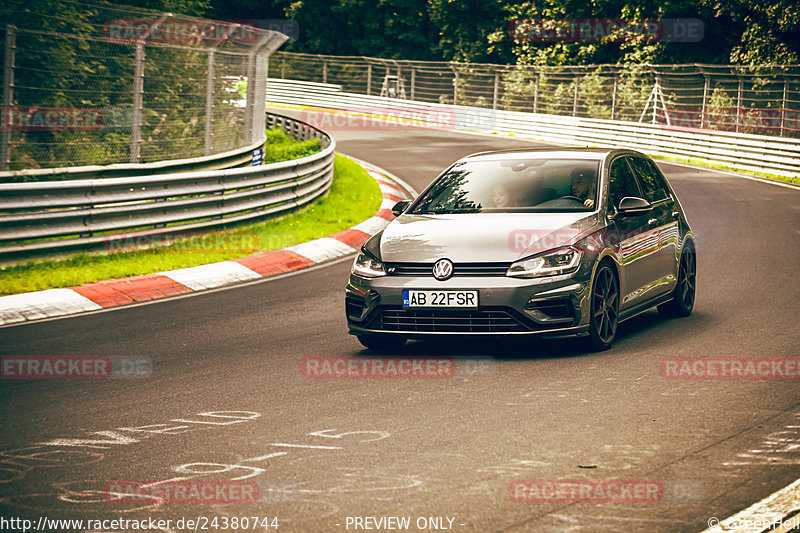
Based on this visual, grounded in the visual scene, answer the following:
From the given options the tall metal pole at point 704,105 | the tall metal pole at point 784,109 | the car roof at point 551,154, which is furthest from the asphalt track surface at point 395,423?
the tall metal pole at point 704,105

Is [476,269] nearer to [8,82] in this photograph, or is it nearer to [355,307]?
[355,307]

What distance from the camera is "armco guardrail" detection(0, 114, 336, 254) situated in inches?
462

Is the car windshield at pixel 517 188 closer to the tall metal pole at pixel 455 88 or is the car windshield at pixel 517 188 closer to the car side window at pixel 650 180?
the car side window at pixel 650 180

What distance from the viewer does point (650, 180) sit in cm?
998

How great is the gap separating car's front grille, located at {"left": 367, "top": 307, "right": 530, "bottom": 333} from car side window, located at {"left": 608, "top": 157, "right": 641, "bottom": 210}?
174 centimetres

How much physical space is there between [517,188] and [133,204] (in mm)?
5893

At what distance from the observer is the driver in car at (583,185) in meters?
8.73

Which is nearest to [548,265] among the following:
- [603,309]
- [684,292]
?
[603,309]

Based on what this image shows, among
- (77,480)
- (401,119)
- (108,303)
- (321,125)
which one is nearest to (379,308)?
(77,480)

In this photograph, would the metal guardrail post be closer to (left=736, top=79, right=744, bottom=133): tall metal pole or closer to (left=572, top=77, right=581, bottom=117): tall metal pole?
(left=572, top=77, right=581, bottom=117): tall metal pole

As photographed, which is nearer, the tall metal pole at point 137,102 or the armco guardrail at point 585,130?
Answer: the tall metal pole at point 137,102

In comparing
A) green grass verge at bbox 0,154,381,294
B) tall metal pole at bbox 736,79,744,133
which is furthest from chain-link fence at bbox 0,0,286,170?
tall metal pole at bbox 736,79,744,133

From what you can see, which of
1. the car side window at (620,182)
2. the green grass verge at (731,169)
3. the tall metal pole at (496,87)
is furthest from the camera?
the tall metal pole at (496,87)

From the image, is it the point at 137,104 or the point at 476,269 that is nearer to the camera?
the point at 476,269
